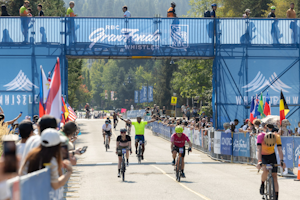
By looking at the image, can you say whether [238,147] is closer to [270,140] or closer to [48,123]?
[270,140]

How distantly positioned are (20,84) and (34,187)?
20.9 metres

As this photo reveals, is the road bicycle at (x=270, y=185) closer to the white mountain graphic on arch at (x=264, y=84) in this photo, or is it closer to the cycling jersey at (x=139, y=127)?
the cycling jersey at (x=139, y=127)

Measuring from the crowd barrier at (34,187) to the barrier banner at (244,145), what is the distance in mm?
14891

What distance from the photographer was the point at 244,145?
20.2 m

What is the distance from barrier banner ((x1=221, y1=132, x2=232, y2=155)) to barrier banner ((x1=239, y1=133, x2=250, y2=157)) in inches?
31.3

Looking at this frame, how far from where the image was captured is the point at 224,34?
1026 inches

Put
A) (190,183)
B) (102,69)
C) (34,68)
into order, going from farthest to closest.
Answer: (102,69)
(34,68)
(190,183)

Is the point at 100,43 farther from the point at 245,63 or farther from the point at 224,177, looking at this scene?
the point at 224,177

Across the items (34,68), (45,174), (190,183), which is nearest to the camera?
(45,174)

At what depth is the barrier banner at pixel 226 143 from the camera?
69.9 feet

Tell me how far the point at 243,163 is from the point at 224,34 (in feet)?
28.7

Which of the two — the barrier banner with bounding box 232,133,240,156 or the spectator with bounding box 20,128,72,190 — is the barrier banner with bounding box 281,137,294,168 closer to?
the barrier banner with bounding box 232,133,240,156

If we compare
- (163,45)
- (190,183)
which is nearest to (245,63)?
(163,45)

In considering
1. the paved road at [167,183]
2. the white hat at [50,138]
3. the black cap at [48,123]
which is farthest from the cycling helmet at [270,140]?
the white hat at [50,138]
